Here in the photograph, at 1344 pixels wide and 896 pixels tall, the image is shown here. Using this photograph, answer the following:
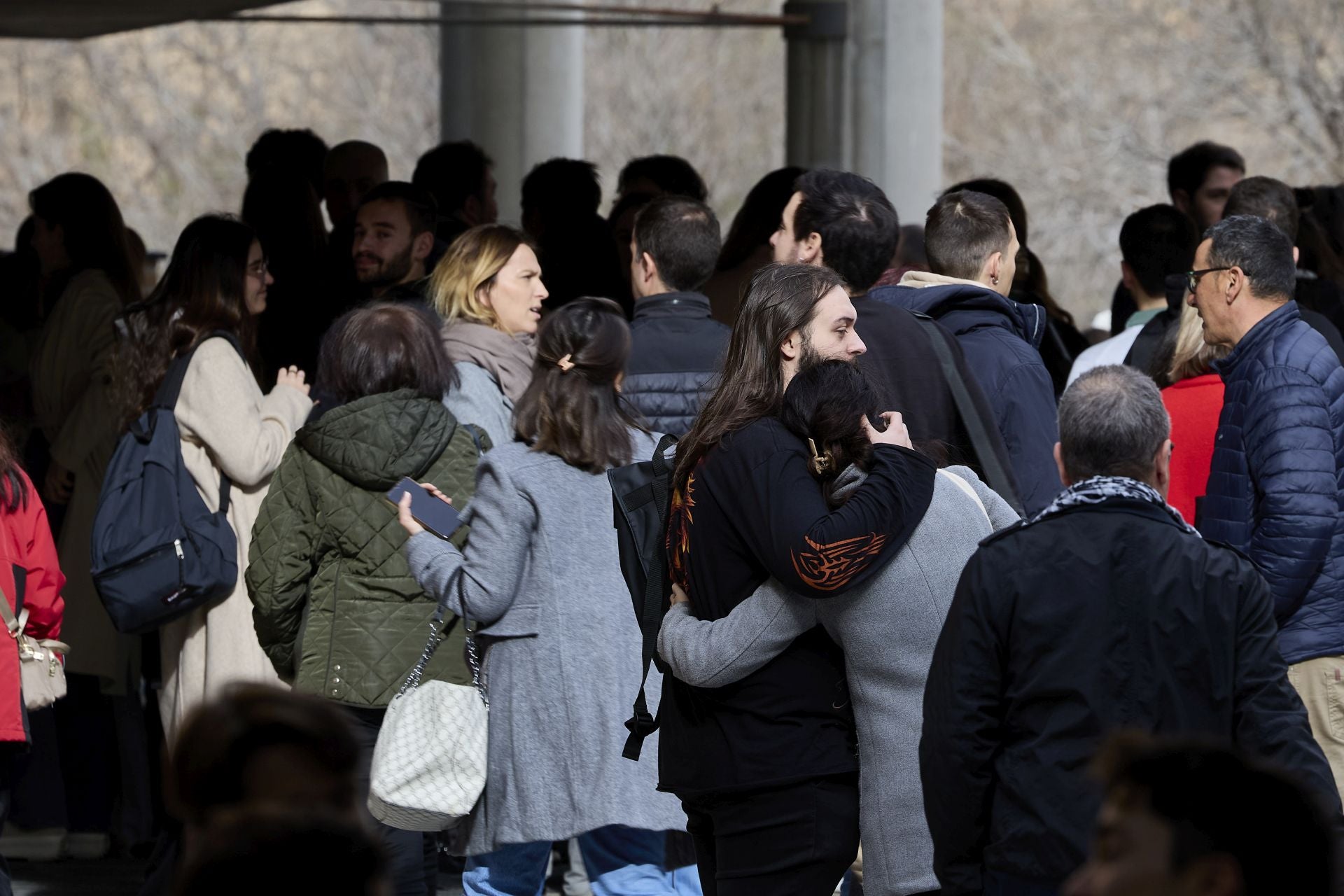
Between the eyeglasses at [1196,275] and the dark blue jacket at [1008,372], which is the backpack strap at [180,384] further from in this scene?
the eyeglasses at [1196,275]

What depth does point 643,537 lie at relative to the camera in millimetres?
4129

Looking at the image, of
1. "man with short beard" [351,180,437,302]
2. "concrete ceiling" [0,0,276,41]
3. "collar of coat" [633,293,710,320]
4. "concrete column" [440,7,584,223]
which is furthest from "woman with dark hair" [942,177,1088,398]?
"concrete column" [440,7,584,223]

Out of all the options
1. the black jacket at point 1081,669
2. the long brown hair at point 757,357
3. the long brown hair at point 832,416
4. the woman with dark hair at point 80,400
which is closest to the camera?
the black jacket at point 1081,669

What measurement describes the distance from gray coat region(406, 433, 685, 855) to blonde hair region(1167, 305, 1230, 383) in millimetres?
1613

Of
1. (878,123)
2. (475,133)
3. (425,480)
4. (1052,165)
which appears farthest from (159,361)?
(1052,165)

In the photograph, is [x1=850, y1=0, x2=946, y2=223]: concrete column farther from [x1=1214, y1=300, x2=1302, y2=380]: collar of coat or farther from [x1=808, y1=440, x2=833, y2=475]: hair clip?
[x1=808, y1=440, x2=833, y2=475]: hair clip

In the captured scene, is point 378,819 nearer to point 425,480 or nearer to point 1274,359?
point 425,480

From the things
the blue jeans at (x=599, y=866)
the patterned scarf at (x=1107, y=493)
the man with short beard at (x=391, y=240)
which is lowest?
the blue jeans at (x=599, y=866)

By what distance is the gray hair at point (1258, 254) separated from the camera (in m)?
4.87

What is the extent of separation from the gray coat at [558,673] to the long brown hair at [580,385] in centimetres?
6

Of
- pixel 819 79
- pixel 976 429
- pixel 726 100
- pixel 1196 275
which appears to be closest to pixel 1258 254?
pixel 1196 275

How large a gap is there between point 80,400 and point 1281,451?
387 cm

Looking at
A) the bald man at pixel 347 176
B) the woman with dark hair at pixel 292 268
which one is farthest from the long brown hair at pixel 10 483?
the bald man at pixel 347 176

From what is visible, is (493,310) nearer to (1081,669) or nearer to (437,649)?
(437,649)
